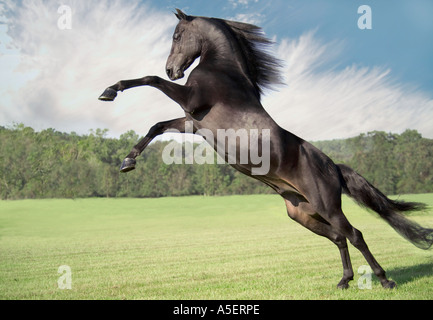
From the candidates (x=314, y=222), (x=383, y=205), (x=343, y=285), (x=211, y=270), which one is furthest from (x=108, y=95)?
(x=211, y=270)

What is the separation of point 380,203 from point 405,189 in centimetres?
3898

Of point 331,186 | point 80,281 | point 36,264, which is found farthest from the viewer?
point 36,264

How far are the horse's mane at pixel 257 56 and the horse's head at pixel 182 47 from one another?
1.86ft

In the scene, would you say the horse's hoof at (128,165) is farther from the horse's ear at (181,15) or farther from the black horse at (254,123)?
the horse's ear at (181,15)

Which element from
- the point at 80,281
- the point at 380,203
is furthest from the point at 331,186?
the point at 80,281

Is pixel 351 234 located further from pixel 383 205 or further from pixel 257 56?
pixel 257 56

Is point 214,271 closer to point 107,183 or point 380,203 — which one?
point 380,203

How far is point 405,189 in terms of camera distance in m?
41.1

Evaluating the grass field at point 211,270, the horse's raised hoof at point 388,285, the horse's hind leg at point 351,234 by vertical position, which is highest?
the horse's hind leg at point 351,234

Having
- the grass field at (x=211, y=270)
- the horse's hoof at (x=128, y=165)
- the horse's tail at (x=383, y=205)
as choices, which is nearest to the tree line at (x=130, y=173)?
the grass field at (x=211, y=270)

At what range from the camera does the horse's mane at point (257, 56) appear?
5.80 meters

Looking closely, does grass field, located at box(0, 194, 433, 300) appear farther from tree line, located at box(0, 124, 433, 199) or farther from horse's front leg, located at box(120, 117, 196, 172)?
tree line, located at box(0, 124, 433, 199)

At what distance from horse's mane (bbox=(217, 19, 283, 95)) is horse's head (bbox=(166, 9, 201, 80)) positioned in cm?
57

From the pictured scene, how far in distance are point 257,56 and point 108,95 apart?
7.97 ft
